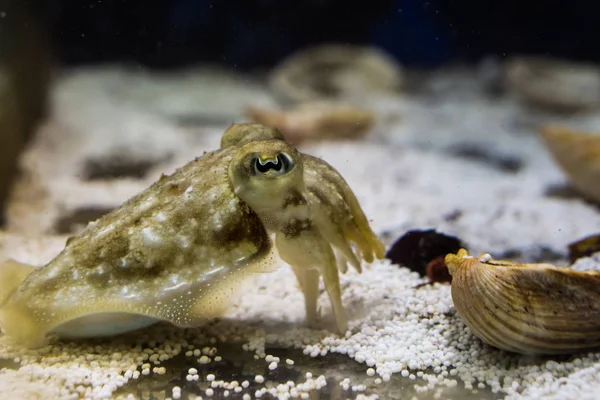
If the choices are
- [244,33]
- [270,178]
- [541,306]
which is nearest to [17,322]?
[270,178]

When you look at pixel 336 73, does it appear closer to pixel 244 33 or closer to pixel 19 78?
pixel 244 33

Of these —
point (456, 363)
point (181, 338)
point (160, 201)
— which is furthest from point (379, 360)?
point (160, 201)

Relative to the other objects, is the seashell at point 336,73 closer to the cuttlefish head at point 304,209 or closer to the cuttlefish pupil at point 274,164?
the cuttlefish head at point 304,209

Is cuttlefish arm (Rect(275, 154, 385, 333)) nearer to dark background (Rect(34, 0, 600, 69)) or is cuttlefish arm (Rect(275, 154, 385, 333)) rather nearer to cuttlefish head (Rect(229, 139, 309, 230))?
cuttlefish head (Rect(229, 139, 309, 230))

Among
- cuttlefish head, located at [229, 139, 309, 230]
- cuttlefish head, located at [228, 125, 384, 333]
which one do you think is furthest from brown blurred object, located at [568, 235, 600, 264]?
cuttlefish head, located at [229, 139, 309, 230]

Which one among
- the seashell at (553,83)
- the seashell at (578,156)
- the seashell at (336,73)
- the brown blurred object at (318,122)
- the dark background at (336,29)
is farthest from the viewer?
the seashell at (336,73)

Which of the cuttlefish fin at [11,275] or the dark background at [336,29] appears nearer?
the cuttlefish fin at [11,275]

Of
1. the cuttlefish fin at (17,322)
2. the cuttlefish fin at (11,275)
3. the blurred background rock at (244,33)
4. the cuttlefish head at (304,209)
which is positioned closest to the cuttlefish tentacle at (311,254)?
the cuttlefish head at (304,209)
